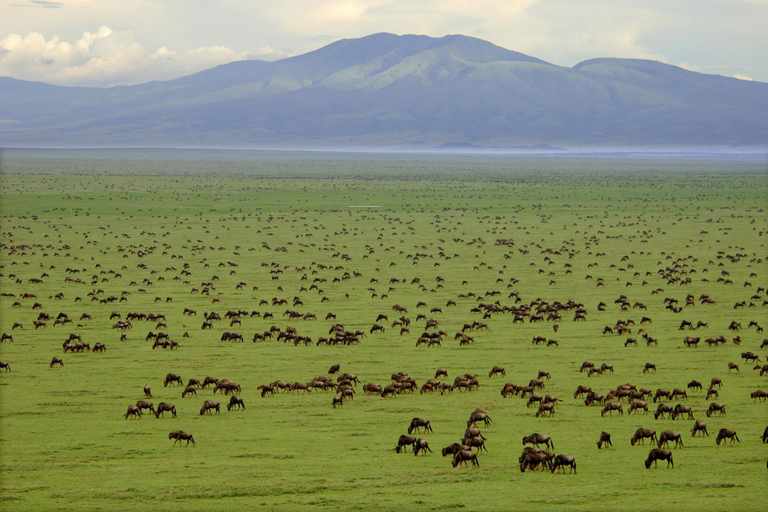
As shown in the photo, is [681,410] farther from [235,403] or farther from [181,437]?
[181,437]

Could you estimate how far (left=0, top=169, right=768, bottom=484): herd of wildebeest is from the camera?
2436cm

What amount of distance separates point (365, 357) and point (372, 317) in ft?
27.2

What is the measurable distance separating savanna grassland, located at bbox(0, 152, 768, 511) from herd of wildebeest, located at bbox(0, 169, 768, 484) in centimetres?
24

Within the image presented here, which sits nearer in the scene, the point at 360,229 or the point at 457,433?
the point at 457,433

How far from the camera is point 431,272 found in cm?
5578

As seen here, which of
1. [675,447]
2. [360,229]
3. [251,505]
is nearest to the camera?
[251,505]

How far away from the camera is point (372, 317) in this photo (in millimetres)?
40406

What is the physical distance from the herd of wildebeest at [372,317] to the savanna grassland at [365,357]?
0.78 ft

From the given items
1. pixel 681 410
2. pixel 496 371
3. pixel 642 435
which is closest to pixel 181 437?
pixel 642 435

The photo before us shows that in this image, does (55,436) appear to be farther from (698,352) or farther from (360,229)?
(360,229)

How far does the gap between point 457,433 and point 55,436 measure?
9281mm

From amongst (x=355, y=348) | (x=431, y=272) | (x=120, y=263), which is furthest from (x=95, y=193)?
(x=355, y=348)

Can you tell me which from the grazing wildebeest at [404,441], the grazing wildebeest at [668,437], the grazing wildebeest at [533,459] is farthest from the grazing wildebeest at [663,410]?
the grazing wildebeest at [404,441]

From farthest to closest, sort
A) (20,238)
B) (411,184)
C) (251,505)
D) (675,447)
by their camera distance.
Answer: (411,184) < (20,238) < (675,447) < (251,505)
